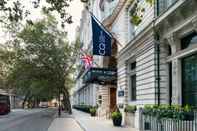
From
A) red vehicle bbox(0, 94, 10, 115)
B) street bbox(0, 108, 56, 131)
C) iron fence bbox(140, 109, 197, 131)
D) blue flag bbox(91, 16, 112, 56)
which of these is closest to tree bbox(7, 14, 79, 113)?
red vehicle bbox(0, 94, 10, 115)

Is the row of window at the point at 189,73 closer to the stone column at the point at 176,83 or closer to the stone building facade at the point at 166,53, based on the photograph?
the stone building facade at the point at 166,53

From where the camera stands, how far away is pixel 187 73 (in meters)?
20.2

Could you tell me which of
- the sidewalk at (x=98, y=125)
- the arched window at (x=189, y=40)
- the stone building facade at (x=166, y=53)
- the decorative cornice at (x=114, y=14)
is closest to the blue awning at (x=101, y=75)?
the sidewalk at (x=98, y=125)

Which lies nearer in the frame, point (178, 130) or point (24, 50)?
point (178, 130)

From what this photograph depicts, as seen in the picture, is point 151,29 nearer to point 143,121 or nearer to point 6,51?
Answer: point 143,121

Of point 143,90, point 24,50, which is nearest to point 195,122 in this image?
point 143,90

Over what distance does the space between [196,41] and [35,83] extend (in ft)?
179

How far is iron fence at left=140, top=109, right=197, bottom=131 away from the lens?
14836mm

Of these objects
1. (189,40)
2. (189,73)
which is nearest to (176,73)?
(189,73)

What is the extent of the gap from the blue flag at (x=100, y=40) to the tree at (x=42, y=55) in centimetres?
2669

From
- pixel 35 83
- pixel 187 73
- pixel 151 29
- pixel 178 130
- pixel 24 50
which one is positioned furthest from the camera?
pixel 35 83

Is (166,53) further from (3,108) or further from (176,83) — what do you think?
(3,108)

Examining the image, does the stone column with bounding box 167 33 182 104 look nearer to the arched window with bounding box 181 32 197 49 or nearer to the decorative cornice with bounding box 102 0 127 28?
the arched window with bounding box 181 32 197 49

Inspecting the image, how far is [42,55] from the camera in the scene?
60.3 m
